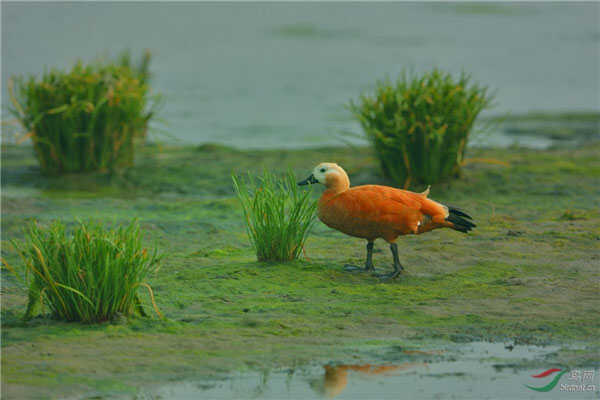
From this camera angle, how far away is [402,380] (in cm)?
429

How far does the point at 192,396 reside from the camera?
13.5ft

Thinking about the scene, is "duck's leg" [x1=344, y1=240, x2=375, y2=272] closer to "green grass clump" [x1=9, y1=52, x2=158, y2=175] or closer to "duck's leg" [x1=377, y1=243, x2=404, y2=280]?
"duck's leg" [x1=377, y1=243, x2=404, y2=280]

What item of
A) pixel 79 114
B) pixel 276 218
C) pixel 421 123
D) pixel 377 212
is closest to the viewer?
pixel 377 212

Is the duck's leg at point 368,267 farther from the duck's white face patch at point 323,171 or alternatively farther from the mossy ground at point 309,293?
the duck's white face patch at point 323,171

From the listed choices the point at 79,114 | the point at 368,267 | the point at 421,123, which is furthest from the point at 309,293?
the point at 79,114

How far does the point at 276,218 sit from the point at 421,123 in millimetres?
3593

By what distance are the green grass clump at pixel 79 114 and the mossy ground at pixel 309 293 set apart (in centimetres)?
95

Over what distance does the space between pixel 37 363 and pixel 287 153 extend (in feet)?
28.7

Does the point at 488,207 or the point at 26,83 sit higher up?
the point at 26,83

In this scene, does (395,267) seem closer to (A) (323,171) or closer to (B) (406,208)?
(B) (406,208)

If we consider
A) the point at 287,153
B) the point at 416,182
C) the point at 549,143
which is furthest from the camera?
the point at 549,143

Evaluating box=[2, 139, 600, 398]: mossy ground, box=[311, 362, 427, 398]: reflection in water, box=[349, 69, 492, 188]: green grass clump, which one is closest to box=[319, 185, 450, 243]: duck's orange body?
box=[2, 139, 600, 398]: mossy ground

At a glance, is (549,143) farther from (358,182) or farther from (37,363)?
(37,363)

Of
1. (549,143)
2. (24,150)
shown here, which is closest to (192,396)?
(24,150)
